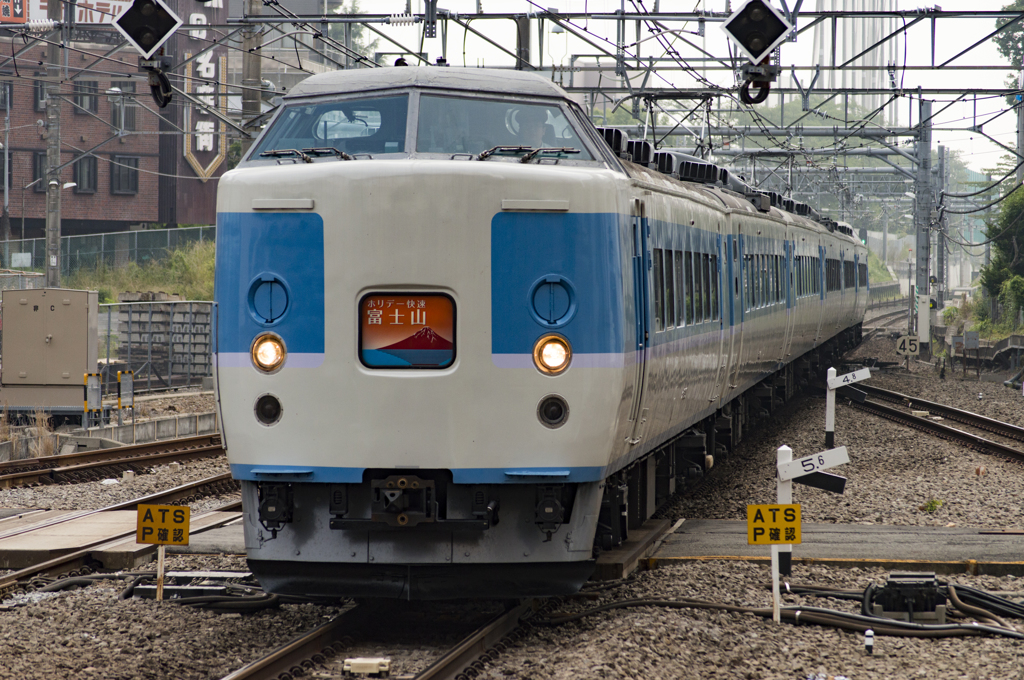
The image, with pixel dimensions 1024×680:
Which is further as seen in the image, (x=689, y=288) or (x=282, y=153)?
(x=689, y=288)

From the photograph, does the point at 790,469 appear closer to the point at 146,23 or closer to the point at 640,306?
the point at 640,306

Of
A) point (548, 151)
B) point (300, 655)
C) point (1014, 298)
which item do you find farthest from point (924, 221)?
point (300, 655)

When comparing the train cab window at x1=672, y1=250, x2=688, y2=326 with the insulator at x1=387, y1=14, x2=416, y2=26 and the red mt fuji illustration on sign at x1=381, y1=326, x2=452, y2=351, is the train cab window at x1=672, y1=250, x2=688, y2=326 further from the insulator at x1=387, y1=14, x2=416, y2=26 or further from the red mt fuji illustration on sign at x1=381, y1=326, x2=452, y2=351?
the insulator at x1=387, y1=14, x2=416, y2=26

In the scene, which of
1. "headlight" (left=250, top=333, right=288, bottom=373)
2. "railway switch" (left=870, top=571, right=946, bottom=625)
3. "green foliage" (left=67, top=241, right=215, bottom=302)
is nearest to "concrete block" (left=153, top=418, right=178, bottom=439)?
"headlight" (left=250, top=333, right=288, bottom=373)

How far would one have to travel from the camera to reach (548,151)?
6914 millimetres

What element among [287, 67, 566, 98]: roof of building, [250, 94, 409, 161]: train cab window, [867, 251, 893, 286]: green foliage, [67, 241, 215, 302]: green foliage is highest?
[867, 251, 893, 286]: green foliage

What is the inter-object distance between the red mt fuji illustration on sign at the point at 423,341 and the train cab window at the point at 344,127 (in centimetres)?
120

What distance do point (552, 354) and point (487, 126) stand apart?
5.26ft

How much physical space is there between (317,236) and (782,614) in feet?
11.6

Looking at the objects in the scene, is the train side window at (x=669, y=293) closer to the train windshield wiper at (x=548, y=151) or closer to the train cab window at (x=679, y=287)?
the train cab window at (x=679, y=287)

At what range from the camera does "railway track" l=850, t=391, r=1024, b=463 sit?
16641 millimetres

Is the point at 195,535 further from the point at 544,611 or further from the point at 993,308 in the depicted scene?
the point at 993,308

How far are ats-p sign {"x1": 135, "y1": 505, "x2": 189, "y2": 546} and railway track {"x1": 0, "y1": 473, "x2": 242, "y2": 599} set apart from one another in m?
1.21

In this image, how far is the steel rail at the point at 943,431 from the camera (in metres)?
16.6
